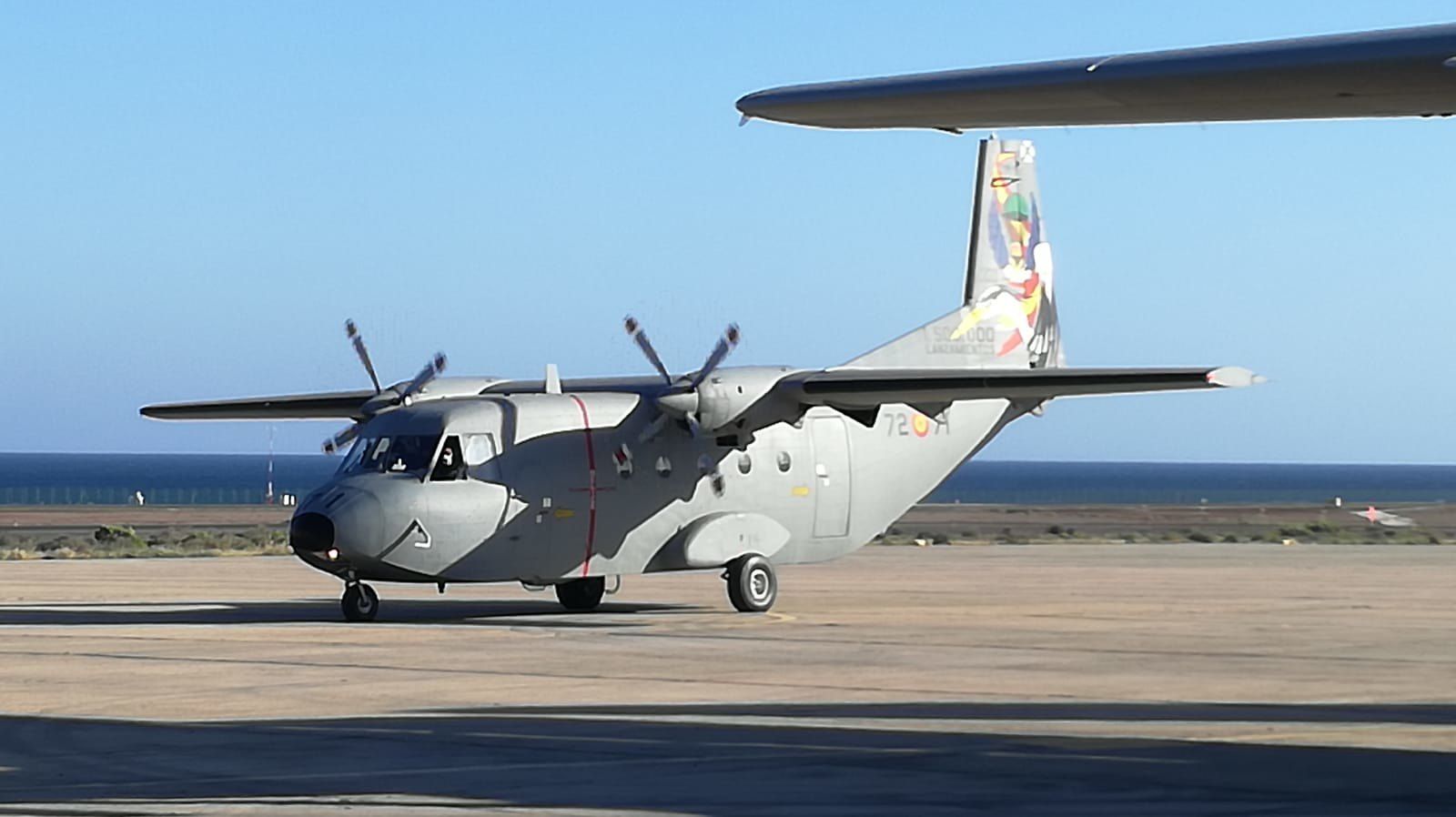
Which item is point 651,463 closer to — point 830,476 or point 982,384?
point 830,476

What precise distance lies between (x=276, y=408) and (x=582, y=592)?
6.09 m

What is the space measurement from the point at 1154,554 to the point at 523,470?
23275 millimetres

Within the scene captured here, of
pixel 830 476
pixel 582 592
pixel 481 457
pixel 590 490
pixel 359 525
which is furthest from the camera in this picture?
pixel 830 476

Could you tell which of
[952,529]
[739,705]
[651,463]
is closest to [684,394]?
[651,463]

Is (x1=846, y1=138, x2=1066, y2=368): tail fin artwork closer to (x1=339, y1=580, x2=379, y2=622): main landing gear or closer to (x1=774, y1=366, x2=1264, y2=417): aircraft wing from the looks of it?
(x1=774, y1=366, x2=1264, y2=417): aircraft wing

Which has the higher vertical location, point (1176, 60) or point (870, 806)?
point (1176, 60)

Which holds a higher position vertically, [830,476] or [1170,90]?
[1170,90]

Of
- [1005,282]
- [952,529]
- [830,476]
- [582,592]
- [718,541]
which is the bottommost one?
[952,529]

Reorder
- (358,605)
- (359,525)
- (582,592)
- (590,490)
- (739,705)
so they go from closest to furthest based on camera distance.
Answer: (739,705) < (359,525) < (358,605) < (590,490) < (582,592)

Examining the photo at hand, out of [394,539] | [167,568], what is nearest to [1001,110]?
[394,539]

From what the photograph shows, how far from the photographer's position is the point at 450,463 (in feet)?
80.1

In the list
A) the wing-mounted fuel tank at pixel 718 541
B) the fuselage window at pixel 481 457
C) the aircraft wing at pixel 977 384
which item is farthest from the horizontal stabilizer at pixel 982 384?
the fuselage window at pixel 481 457

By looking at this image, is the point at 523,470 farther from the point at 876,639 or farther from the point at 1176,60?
the point at 1176,60

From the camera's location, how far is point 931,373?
2480 cm
